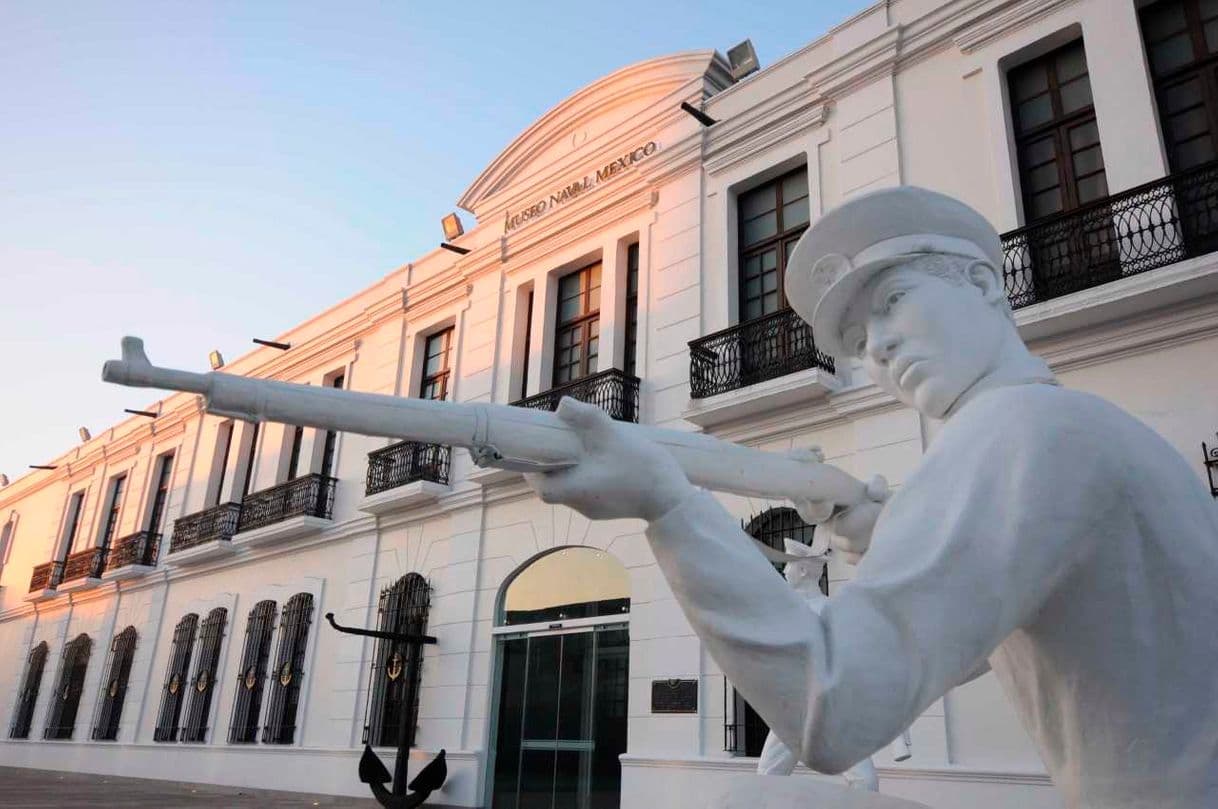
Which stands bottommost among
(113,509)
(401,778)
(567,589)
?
(401,778)

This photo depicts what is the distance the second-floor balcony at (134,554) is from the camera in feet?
63.3

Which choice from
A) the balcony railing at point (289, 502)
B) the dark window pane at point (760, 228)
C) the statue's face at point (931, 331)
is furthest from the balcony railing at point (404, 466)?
the statue's face at point (931, 331)

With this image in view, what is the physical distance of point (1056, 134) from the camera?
8.75 meters

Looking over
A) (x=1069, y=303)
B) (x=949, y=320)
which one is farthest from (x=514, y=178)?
Result: (x=949, y=320)

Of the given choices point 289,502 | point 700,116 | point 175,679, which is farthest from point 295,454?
point 700,116

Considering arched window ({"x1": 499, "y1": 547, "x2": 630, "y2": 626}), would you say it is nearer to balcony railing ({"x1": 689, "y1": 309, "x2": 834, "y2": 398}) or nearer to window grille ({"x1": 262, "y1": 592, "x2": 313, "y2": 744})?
balcony railing ({"x1": 689, "y1": 309, "x2": 834, "y2": 398})

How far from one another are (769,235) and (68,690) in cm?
1957

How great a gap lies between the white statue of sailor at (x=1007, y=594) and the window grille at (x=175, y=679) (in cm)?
1835

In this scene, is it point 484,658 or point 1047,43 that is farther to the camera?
point 484,658

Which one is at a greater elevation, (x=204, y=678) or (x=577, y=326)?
(x=577, y=326)

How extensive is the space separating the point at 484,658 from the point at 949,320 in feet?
36.1

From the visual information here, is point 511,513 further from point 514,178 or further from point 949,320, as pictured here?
point 949,320

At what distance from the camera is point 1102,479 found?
1367 millimetres

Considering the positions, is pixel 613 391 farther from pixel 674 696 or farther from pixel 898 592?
pixel 898 592
